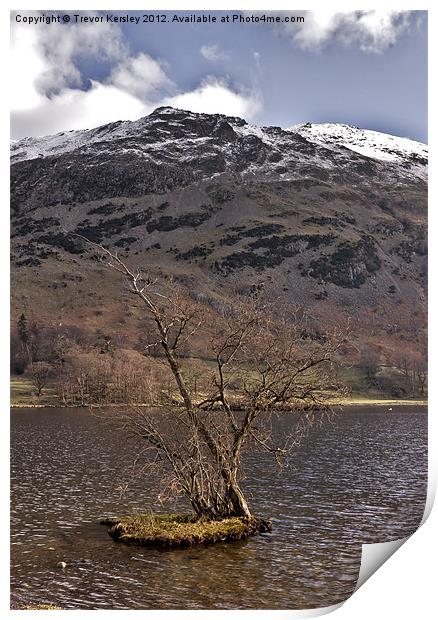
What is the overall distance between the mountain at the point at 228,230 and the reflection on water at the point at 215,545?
246 feet

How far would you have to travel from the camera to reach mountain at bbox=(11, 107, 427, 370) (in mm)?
124250

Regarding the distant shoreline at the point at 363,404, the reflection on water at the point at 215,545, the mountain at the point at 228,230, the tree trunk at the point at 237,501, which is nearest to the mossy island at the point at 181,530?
the tree trunk at the point at 237,501

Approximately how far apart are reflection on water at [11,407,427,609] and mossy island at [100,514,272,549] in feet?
0.77

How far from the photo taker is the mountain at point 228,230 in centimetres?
12425

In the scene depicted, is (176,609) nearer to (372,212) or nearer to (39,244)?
(39,244)

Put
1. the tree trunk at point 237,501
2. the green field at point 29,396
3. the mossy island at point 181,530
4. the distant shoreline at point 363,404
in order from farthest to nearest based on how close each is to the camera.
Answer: the green field at point 29,396 < the distant shoreline at point 363,404 < the tree trunk at point 237,501 < the mossy island at point 181,530

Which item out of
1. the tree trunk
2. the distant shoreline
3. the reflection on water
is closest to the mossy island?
the tree trunk

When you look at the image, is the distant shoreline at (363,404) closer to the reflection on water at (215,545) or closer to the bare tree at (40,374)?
the bare tree at (40,374)

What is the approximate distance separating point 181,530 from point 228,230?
6399 inches

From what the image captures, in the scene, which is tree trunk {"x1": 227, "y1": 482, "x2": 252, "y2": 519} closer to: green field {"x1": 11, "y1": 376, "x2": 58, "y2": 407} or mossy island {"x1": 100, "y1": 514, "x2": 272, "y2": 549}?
mossy island {"x1": 100, "y1": 514, "x2": 272, "y2": 549}
